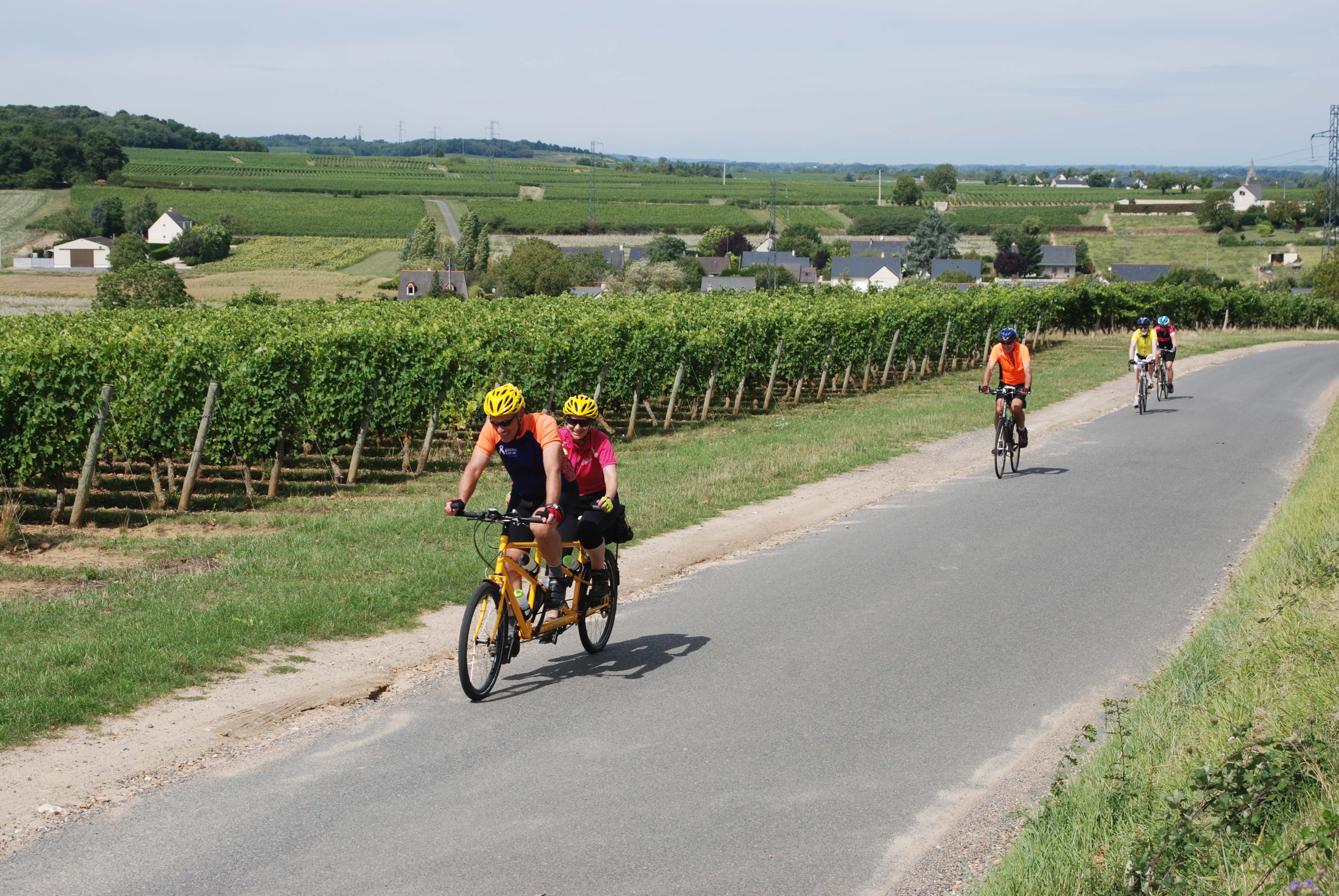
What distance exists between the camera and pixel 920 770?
21.0 feet

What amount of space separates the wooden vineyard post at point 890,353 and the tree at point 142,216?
114421 mm

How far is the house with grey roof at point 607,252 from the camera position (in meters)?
113

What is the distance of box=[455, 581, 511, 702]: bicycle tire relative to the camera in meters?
7.27

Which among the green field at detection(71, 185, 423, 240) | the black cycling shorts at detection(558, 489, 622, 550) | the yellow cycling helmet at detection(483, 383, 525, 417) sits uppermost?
the green field at detection(71, 185, 423, 240)

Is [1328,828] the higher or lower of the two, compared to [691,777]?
higher

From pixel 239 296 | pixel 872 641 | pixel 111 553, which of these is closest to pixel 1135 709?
pixel 872 641

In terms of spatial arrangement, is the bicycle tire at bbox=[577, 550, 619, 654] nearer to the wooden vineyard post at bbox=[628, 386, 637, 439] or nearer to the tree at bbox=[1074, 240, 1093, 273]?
the wooden vineyard post at bbox=[628, 386, 637, 439]

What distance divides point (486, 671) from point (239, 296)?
76913 mm

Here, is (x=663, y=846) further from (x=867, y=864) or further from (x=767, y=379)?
(x=767, y=379)

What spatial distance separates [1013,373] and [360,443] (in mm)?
9605

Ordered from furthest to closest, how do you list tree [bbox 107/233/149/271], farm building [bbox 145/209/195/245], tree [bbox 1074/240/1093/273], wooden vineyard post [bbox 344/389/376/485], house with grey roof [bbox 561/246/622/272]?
tree [bbox 1074/240/1093/273]
farm building [bbox 145/209/195/245]
house with grey roof [bbox 561/246/622/272]
tree [bbox 107/233/149/271]
wooden vineyard post [bbox 344/389/376/485]

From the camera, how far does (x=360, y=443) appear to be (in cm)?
1755

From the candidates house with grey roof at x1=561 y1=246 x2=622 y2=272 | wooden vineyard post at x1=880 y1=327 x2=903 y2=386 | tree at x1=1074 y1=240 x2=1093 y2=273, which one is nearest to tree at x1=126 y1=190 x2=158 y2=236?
house with grey roof at x1=561 y1=246 x2=622 y2=272

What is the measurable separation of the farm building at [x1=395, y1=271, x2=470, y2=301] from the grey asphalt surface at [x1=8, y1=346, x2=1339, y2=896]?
262 feet
